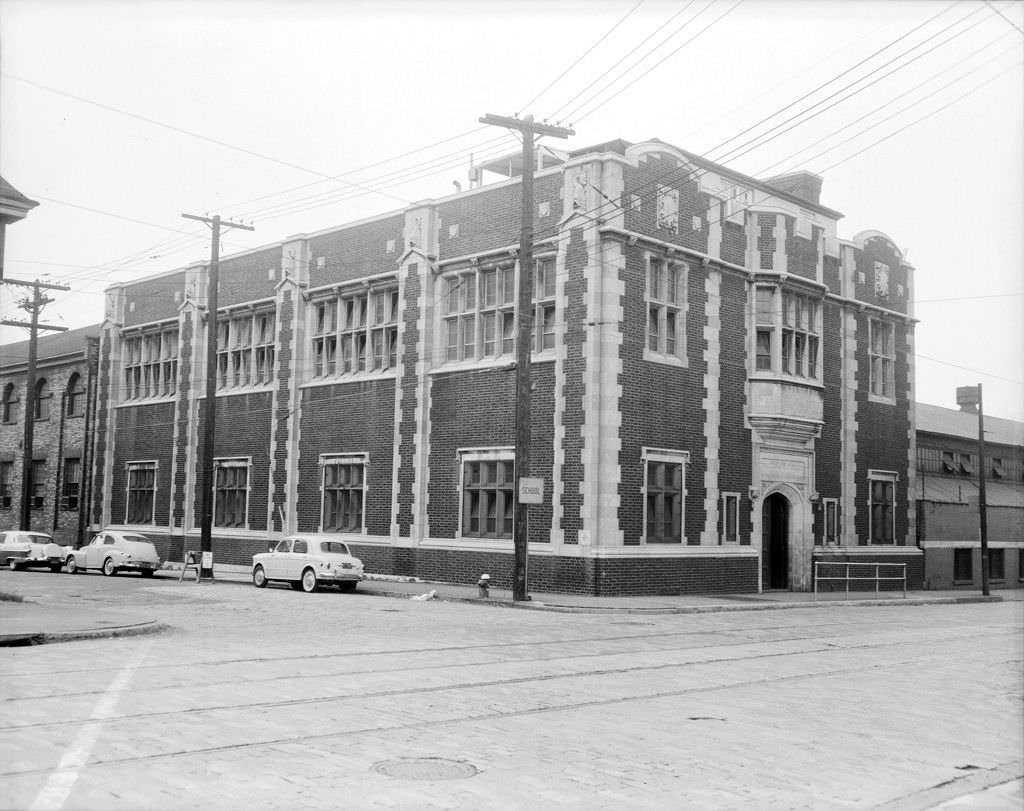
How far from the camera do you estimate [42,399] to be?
48.4m

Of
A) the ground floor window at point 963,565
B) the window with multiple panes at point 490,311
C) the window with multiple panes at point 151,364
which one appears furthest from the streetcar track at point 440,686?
the window with multiple panes at point 151,364

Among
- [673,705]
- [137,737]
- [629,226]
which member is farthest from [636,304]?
[137,737]

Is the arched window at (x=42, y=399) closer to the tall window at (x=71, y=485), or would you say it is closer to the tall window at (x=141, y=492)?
the tall window at (x=71, y=485)

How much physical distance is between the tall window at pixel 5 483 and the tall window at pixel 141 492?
1030 cm

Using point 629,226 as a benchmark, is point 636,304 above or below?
below

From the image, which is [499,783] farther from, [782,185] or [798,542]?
[782,185]

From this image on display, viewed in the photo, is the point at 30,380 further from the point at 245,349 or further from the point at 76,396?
the point at 245,349

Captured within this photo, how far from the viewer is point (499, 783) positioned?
24.5 ft

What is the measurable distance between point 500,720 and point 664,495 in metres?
18.2

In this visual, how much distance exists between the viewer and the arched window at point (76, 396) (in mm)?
45969

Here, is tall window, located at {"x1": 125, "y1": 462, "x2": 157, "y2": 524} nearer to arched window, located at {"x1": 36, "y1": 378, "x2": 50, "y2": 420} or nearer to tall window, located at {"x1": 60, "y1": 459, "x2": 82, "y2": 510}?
tall window, located at {"x1": 60, "y1": 459, "x2": 82, "y2": 510}

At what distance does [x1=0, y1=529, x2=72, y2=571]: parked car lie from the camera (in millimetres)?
37562

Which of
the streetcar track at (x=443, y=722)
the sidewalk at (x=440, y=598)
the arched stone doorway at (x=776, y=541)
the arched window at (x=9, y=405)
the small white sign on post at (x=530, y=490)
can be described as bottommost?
the sidewalk at (x=440, y=598)

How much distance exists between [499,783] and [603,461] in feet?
61.6
